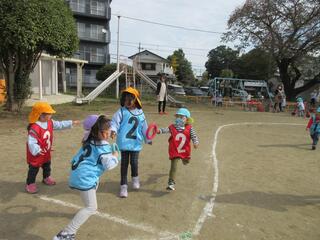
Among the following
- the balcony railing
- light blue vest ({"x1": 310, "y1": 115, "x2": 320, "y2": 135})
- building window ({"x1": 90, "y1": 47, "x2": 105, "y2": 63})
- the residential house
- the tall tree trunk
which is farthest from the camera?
the residential house

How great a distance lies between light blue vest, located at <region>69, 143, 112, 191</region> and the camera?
365 cm

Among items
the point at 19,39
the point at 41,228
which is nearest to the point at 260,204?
the point at 41,228

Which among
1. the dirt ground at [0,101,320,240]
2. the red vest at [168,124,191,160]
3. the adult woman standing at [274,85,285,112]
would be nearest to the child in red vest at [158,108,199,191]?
the red vest at [168,124,191,160]

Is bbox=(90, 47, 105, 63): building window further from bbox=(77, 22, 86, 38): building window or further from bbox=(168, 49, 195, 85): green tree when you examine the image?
bbox=(168, 49, 195, 85): green tree

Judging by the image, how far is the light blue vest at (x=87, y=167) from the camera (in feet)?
12.0

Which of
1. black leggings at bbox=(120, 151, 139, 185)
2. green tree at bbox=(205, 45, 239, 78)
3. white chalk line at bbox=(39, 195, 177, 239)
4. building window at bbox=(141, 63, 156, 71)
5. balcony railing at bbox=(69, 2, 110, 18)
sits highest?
balcony railing at bbox=(69, 2, 110, 18)

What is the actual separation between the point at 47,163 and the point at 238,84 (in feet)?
87.2

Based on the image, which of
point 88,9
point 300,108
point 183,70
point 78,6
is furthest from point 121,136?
point 183,70

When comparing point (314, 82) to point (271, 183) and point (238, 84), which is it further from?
point (271, 183)

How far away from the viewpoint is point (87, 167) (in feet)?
12.1

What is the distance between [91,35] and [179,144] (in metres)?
43.2

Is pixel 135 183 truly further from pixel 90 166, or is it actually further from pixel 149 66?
pixel 149 66

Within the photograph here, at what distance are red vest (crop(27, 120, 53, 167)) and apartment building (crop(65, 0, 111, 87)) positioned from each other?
39626 mm

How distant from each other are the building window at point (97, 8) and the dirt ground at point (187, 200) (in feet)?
129
